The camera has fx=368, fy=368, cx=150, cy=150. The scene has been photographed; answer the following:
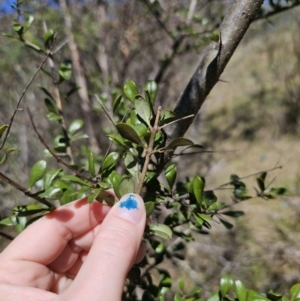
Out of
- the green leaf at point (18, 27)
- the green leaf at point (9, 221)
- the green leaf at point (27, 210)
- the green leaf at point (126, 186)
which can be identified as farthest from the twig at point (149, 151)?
the green leaf at point (18, 27)

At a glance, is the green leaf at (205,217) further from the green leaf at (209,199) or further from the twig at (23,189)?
the twig at (23,189)

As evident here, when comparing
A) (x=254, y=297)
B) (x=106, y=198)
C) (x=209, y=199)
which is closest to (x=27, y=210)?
(x=106, y=198)

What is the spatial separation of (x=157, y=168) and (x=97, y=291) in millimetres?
283

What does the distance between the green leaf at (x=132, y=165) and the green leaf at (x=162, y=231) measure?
4.9 inches

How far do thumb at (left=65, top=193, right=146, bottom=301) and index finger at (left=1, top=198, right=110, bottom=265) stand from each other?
0.50ft

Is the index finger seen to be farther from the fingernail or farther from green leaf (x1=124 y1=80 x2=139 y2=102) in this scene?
green leaf (x1=124 y1=80 x2=139 y2=102)

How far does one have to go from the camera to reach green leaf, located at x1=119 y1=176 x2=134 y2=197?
2.48 ft

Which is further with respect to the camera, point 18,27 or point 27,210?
point 18,27

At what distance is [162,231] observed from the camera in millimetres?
794

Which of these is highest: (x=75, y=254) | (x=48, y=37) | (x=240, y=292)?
(x=48, y=37)

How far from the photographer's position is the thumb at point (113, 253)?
2.39 feet

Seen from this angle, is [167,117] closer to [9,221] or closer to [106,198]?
[106,198]

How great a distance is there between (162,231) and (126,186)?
0.13 metres

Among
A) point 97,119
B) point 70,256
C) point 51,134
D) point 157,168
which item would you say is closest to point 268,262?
point 97,119
